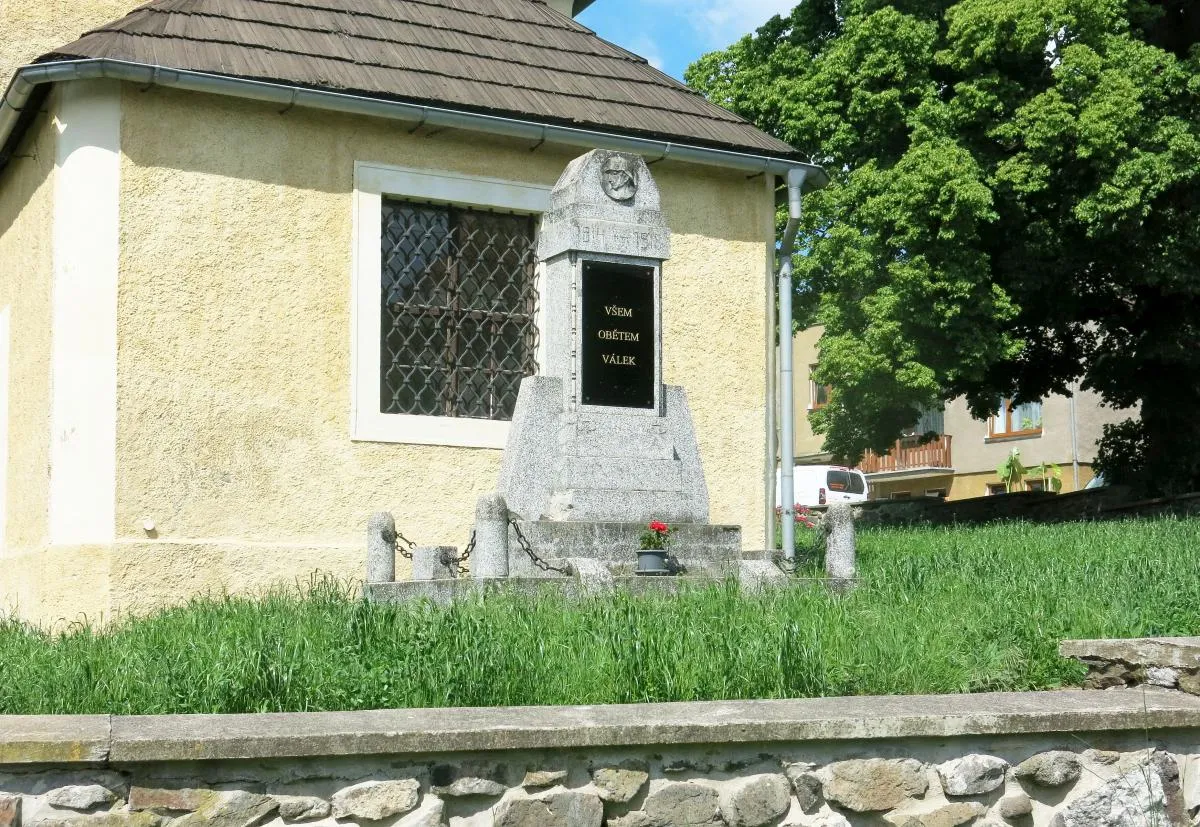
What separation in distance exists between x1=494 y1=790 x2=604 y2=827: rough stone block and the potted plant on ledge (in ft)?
15.8

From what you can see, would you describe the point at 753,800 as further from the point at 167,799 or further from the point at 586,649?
the point at 167,799

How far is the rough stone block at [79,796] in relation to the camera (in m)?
4.21

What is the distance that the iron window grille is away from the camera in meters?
12.9

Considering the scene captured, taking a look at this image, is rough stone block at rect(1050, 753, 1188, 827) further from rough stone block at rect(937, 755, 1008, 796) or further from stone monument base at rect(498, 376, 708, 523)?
stone monument base at rect(498, 376, 708, 523)

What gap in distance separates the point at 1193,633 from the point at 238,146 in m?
8.25

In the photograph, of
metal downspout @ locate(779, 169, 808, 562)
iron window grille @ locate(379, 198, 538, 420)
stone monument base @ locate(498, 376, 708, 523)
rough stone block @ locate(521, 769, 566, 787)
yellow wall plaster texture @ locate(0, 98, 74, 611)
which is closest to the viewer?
rough stone block @ locate(521, 769, 566, 787)

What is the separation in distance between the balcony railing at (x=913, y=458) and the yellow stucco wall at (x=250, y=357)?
124 ft

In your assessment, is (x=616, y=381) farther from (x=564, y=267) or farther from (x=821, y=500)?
(x=821, y=500)

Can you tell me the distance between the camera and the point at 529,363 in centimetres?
1344

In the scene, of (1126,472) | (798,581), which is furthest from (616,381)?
(1126,472)

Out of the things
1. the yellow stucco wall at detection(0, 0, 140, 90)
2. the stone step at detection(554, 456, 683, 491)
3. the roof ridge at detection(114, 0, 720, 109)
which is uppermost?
the yellow stucco wall at detection(0, 0, 140, 90)

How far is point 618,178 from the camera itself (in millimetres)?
10477

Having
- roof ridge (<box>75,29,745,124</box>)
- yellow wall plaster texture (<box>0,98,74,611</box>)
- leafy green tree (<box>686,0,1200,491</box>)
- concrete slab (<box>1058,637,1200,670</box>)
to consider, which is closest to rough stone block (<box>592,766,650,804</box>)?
concrete slab (<box>1058,637,1200,670</box>)

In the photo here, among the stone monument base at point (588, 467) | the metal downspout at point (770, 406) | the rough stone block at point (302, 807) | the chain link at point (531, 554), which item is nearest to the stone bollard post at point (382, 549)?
the stone monument base at point (588, 467)
